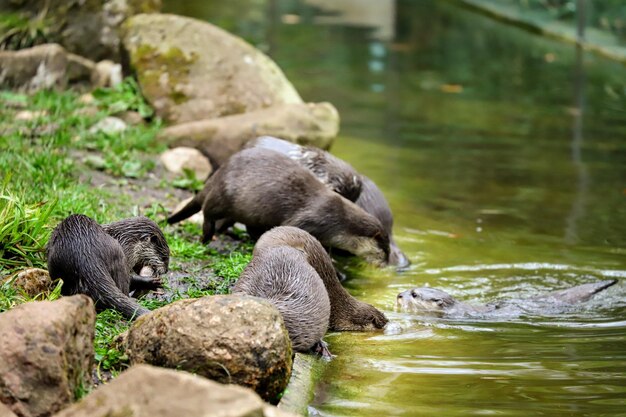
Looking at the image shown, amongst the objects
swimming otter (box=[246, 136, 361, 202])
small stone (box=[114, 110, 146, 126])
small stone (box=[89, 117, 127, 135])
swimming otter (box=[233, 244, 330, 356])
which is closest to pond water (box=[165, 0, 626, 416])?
swimming otter (box=[233, 244, 330, 356])

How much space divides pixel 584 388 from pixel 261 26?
10737 millimetres

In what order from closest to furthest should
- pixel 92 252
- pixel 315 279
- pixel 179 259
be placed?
1. pixel 92 252
2. pixel 315 279
3. pixel 179 259

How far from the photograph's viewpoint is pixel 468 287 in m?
5.31

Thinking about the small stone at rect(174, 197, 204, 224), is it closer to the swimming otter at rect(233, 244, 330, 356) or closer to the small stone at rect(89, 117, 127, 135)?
the small stone at rect(89, 117, 127, 135)

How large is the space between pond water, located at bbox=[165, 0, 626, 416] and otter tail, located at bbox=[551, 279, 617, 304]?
46 millimetres

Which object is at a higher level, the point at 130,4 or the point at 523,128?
the point at 130,4

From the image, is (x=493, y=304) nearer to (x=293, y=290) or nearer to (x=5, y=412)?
(x=293, y=290)

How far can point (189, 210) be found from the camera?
5.50m

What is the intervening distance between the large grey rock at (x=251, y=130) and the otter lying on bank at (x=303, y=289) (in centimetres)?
235

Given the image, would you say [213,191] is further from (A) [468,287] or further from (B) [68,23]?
(B) [68,23]

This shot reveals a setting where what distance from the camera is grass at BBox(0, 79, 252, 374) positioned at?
4.26 metres

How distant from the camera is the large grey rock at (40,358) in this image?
9.70 ft

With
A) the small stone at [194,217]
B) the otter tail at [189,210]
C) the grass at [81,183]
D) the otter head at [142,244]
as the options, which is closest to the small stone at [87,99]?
the grass at [81,183]

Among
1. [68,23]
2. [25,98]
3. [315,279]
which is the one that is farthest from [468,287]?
[68,23]
